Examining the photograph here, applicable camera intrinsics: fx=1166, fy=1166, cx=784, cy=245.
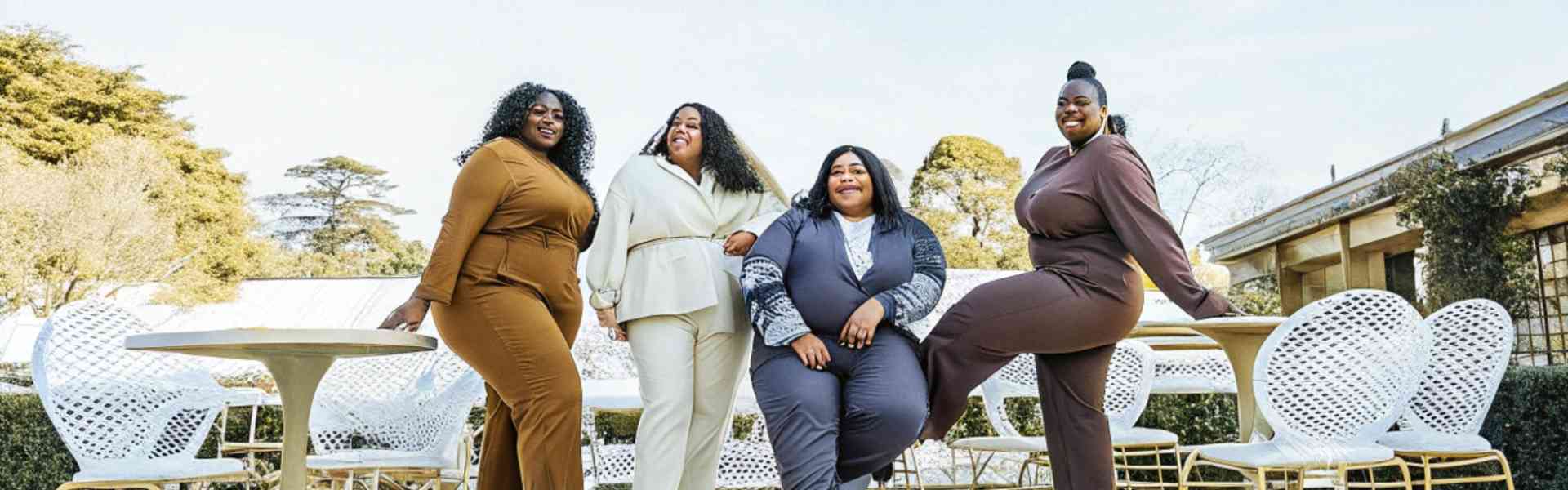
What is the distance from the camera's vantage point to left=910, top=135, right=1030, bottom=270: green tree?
894 inches

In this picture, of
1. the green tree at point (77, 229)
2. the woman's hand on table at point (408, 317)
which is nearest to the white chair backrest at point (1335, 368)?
the woman's hand on table at point (408, 317)

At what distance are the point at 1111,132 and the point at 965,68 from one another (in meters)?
20.6

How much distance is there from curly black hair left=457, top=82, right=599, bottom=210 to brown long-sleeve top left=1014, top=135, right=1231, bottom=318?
1.41 m

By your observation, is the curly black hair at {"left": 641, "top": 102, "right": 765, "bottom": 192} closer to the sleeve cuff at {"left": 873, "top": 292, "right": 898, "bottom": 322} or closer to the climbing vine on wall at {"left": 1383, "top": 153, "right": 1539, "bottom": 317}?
the sleeve cuff at {"left": 873, "top": 292, "right": 898, "bottom": 322}

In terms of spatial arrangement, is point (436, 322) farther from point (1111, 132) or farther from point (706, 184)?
point (1111, 132)

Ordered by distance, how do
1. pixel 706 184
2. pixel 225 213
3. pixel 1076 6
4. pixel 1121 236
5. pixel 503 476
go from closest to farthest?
1. pixel 1121 236
2. pixel 503 476
3. pixel 706 184
4. pixel 1076 6
5. pixel 225 213

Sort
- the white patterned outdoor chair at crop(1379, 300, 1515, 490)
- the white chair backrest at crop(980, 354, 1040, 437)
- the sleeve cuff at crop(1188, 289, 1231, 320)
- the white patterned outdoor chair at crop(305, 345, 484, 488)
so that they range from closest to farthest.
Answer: the sleeve cuff at crop(1188, 289, 1231, 320), the white patterned outdoor chair at crop(305, 345, 484, 488), the white patterned outdoor chair at crop(1379, 300, 1515, 490), the white chair backrest at crop(980, 354, 1040, 437)

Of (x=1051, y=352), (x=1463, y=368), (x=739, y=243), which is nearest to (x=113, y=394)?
(x=739, y=243)

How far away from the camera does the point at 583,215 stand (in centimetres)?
356

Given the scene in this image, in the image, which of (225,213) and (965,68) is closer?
(965,68)

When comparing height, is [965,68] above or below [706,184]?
above

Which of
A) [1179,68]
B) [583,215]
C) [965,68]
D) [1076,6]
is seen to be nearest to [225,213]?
[965,68]

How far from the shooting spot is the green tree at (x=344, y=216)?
41.8m

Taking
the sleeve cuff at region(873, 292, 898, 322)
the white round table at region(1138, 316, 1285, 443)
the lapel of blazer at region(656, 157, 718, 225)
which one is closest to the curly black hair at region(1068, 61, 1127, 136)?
the sleeve cuff at region(873, 292, 898, 322)
